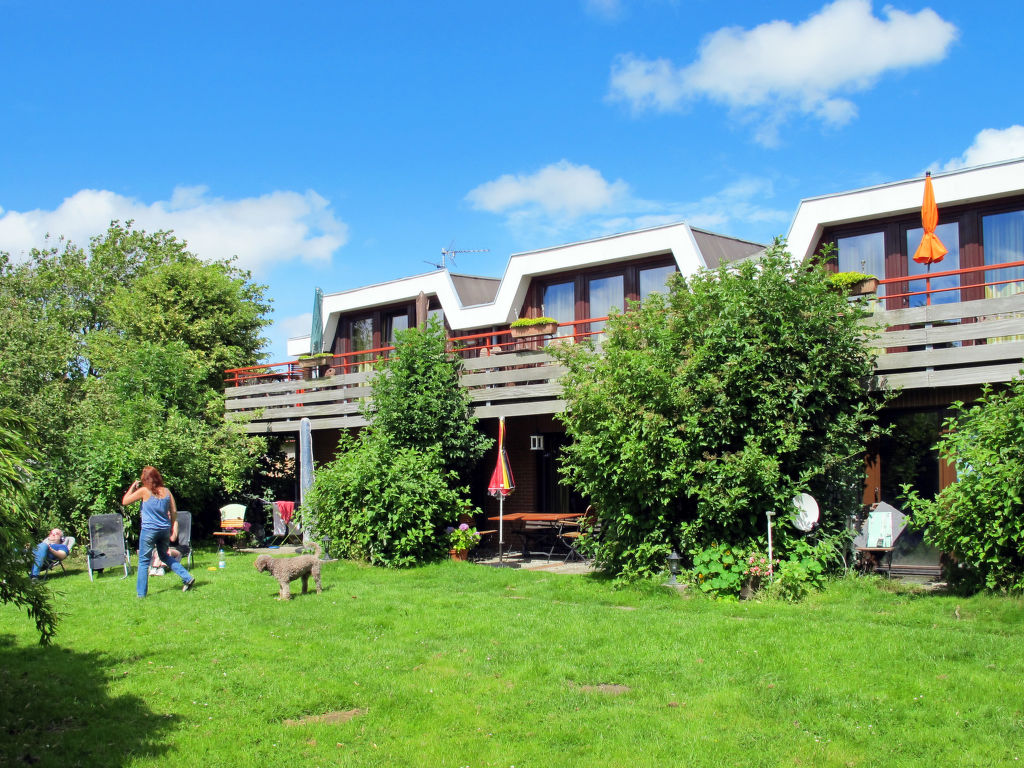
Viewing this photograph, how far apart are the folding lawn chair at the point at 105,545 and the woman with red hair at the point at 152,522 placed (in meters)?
1.75

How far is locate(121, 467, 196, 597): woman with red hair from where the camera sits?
35.2ft

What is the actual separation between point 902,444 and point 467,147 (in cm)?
1295

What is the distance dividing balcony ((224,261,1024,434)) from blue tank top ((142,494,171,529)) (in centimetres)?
582

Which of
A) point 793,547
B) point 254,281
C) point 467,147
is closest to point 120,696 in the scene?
point 793,547

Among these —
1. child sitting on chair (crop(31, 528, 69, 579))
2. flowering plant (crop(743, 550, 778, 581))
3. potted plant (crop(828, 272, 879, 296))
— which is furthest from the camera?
child sitting on chair (crop(31, 528, 69, 579))

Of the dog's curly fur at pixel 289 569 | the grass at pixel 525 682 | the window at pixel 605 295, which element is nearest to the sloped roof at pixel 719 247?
the window at pixel 605 295

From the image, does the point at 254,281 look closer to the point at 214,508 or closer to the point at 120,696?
the point at 214,508

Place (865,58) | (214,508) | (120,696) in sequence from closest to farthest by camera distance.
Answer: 1. (120,696)
2. (865,58)
3. (214,508)

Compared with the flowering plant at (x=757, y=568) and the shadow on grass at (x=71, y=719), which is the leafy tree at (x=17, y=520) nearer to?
the shadow on grass at (x=71, y=719)

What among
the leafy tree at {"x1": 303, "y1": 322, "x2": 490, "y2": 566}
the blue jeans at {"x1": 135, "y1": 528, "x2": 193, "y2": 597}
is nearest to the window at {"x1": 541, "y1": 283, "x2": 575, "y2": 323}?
the leafy tree at {"x1": 303, "y1": 322, "x2": 490, "y2": 566}

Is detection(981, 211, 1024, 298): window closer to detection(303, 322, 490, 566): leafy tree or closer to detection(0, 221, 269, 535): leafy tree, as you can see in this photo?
detection(303, 322, 490, 566): leafy tree

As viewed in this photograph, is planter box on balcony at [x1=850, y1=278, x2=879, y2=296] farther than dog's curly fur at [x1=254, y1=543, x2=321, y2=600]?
Yes

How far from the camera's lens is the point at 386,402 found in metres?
14.9

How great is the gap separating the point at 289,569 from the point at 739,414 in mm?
5757
